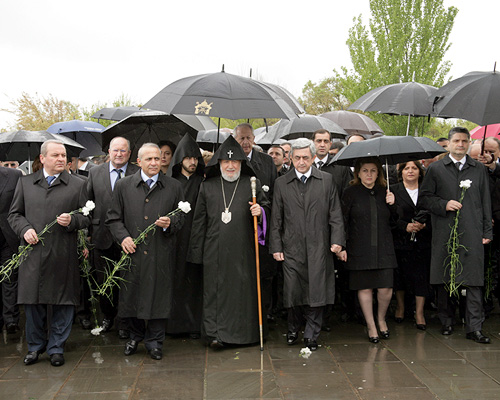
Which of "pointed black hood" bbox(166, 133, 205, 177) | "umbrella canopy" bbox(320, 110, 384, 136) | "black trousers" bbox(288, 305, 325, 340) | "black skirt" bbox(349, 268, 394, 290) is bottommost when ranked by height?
"black trousers" bbox(288, 305, 325, 340)

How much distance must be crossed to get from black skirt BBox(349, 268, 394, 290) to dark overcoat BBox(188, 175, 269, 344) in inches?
47.0

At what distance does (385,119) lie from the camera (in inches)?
845

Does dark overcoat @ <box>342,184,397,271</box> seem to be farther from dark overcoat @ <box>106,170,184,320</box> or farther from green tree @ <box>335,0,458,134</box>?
green tree @ <box>335,0,458,134</box>

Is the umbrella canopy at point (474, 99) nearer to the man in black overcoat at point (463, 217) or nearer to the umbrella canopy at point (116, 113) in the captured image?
the man in black overcoat at point (463, 217)

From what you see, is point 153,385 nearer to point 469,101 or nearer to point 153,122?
point 153,122

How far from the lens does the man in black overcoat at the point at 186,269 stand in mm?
7387

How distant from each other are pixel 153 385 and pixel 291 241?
7.10 ft

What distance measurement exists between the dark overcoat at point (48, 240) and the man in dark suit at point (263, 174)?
2015mm

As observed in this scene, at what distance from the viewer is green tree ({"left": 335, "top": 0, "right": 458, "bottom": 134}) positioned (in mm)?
21312

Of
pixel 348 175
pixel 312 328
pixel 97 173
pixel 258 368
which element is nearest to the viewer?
pixel 258 368

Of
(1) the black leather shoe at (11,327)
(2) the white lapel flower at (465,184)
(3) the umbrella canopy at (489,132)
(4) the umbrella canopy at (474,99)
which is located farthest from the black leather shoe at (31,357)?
(3) the umbrella canopy at (489,132)

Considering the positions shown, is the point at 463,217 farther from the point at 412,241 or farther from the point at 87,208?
the point at 87,208

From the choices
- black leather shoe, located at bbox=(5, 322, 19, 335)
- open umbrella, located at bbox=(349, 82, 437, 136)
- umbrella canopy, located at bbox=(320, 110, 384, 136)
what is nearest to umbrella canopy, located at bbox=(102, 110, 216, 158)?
open umbrella, located at bbox=(349, 82, 437, 136)

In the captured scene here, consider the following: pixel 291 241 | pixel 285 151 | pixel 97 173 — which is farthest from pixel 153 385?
pixel 285 151
